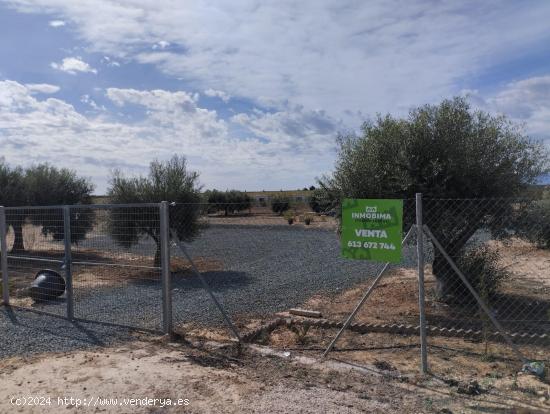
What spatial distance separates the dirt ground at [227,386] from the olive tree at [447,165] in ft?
10.9

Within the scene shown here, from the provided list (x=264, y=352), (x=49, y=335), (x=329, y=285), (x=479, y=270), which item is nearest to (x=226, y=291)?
(x=329, y=285)

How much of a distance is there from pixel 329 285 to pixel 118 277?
4928 mm

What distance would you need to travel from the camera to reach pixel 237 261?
16.6 meters

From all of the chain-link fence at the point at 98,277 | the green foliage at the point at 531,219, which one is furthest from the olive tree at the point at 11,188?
the green foliage at the point at 531,219

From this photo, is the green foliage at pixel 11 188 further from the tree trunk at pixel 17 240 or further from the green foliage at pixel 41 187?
the tree trunk at pixel 17 240

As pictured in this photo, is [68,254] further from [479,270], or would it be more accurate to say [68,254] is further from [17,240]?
[17,240]

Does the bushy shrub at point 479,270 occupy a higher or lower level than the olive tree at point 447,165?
lower

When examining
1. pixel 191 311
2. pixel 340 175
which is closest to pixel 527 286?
pixel 340 175

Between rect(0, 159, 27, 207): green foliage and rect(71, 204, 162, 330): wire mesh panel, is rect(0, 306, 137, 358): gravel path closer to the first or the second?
rect(71, 204, 162, 330): wire mesh panel

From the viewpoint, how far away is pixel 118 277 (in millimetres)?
11852

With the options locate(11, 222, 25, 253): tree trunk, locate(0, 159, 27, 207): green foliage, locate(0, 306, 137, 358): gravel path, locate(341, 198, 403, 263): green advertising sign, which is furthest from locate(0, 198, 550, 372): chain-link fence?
locate(0, 159, 27, 207): green foliage

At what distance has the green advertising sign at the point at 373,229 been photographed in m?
6.09

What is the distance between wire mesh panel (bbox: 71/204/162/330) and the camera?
8.80 metres

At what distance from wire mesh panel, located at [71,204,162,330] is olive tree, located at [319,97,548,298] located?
3.99m
